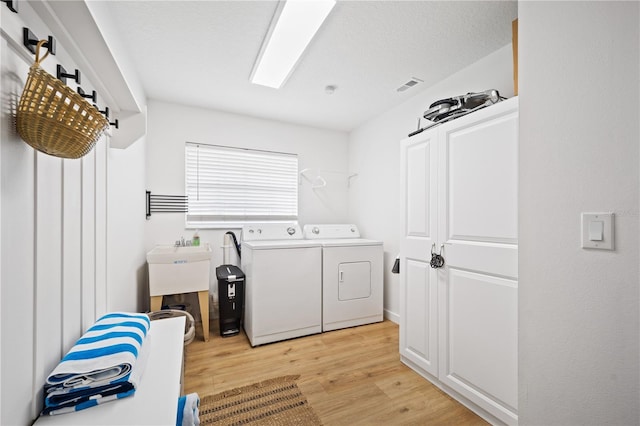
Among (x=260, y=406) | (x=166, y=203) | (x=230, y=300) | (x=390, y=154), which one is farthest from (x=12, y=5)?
(x=390, y=154)

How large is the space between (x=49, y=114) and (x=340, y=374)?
6.88ft

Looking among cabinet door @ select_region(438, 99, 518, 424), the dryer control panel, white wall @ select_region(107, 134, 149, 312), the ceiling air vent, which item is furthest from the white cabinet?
white wall @ select_region(107, 134, 149, 312)

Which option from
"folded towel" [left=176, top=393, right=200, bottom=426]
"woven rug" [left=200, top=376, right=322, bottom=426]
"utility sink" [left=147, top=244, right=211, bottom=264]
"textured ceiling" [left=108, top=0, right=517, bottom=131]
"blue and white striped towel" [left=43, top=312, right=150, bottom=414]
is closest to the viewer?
"blue and white striped towel" [left=43, top=312, right=150, bottom=414]

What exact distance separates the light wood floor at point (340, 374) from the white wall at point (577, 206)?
695 mm

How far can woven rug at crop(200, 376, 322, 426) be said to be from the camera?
5.05 ft

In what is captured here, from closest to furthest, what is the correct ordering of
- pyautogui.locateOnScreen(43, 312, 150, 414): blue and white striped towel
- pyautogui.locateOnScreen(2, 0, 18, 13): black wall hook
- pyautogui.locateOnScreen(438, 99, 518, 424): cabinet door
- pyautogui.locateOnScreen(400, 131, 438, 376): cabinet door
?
pyautogui.locateOnScreen(2, 0, 18, 13): black wall hook < pyautogui.locateOnScreen(43, 312, 150, 414): blue and white striped towel < pyautogui.locateOnScreen(438, 99, 518, 424): cabinet door < pyautogui.locateOnScreen(400, 131, 438, 376): cabinet door

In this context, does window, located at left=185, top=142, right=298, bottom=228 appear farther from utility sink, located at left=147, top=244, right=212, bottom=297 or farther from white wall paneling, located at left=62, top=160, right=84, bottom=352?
white wall paneling, located at left=62, top=160, right=84, bottom=352

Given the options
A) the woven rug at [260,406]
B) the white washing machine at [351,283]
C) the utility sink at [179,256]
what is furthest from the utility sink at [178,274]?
the white washing machine at [351,283]

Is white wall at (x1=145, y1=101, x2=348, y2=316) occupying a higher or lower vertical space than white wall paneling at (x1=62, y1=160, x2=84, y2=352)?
higher

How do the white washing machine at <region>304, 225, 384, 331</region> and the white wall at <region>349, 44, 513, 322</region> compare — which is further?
the white washing machine at <region>304, 225, 384, 331</region>

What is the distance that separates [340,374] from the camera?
6.56 feet

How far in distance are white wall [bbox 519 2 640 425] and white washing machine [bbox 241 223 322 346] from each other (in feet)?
5.88

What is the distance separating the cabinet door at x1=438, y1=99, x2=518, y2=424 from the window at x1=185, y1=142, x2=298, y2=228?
2118 millimetres

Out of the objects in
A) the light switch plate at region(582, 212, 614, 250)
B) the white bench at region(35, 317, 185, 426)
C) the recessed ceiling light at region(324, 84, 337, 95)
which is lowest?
the white bench at region(35, 317, 185, 426)
